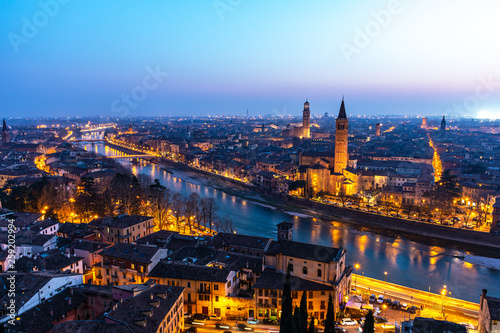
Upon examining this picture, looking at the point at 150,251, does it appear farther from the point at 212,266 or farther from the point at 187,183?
the point at 187,183

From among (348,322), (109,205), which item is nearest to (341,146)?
(109,205)

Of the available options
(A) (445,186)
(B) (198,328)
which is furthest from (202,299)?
(A) (445,186)

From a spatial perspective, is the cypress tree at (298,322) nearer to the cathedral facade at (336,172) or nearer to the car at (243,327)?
the car at (243,327)

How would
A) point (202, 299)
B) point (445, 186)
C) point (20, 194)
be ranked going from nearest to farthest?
point (202, 299), point (20, 194), point (445, 186)

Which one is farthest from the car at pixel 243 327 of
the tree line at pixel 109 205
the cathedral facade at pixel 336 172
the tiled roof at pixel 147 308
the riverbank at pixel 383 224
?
the cathedral facade at pixel 336 172

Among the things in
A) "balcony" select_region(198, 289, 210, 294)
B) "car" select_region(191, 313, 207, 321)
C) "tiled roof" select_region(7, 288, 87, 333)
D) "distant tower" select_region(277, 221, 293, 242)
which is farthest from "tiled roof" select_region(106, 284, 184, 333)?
"distant tower" select_region(277, 221, 293, 242)

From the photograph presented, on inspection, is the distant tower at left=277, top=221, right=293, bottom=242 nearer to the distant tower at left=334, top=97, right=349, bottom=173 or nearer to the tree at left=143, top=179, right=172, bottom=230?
the tree at left=143, top=179, right=172, bottom=230
